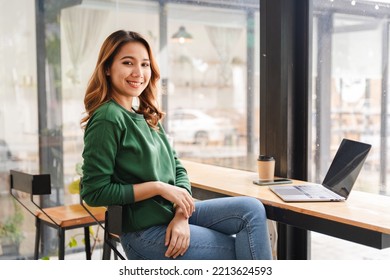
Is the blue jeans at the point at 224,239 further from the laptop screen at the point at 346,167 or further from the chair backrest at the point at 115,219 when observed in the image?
the laptop screen at the point at 346,167

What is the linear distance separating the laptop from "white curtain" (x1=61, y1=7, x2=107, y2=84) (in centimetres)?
206

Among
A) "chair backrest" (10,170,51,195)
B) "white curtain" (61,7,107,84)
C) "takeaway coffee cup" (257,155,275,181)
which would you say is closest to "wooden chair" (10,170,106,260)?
"chair backrest" (10,170,51,195)

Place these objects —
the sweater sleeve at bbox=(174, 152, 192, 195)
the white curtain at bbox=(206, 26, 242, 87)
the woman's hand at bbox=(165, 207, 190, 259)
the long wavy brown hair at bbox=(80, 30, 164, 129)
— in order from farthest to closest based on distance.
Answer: the white curtain at bbox=(206, 26, 242, 87), the sweater sleeve at bbox=(174, 152, 192, 195), the long wavy brown hair at bbox=(80, 30, 164, 129), the woman's hand at bbox=(165, 207, 190, 259)

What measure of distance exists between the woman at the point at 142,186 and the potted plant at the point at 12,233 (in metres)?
2.02

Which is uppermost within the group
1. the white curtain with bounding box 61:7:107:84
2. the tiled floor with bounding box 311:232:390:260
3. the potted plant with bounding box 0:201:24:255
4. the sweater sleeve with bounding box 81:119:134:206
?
the white curtain with bounding box 61:7:107:84

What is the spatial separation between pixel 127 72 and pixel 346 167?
3.14ft

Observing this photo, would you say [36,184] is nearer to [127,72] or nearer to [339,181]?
[127,72]

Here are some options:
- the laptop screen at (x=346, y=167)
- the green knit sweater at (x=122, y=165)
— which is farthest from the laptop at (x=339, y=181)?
the green knit sweater at (x=122, y=165)

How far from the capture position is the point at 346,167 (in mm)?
2236

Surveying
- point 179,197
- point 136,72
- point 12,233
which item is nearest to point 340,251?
point 179,197

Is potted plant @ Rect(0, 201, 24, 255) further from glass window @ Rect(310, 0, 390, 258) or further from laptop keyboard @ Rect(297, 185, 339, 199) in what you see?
laptop keyboard @ Rect(297, 185, 339, 199)

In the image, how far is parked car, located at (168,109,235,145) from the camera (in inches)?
145
